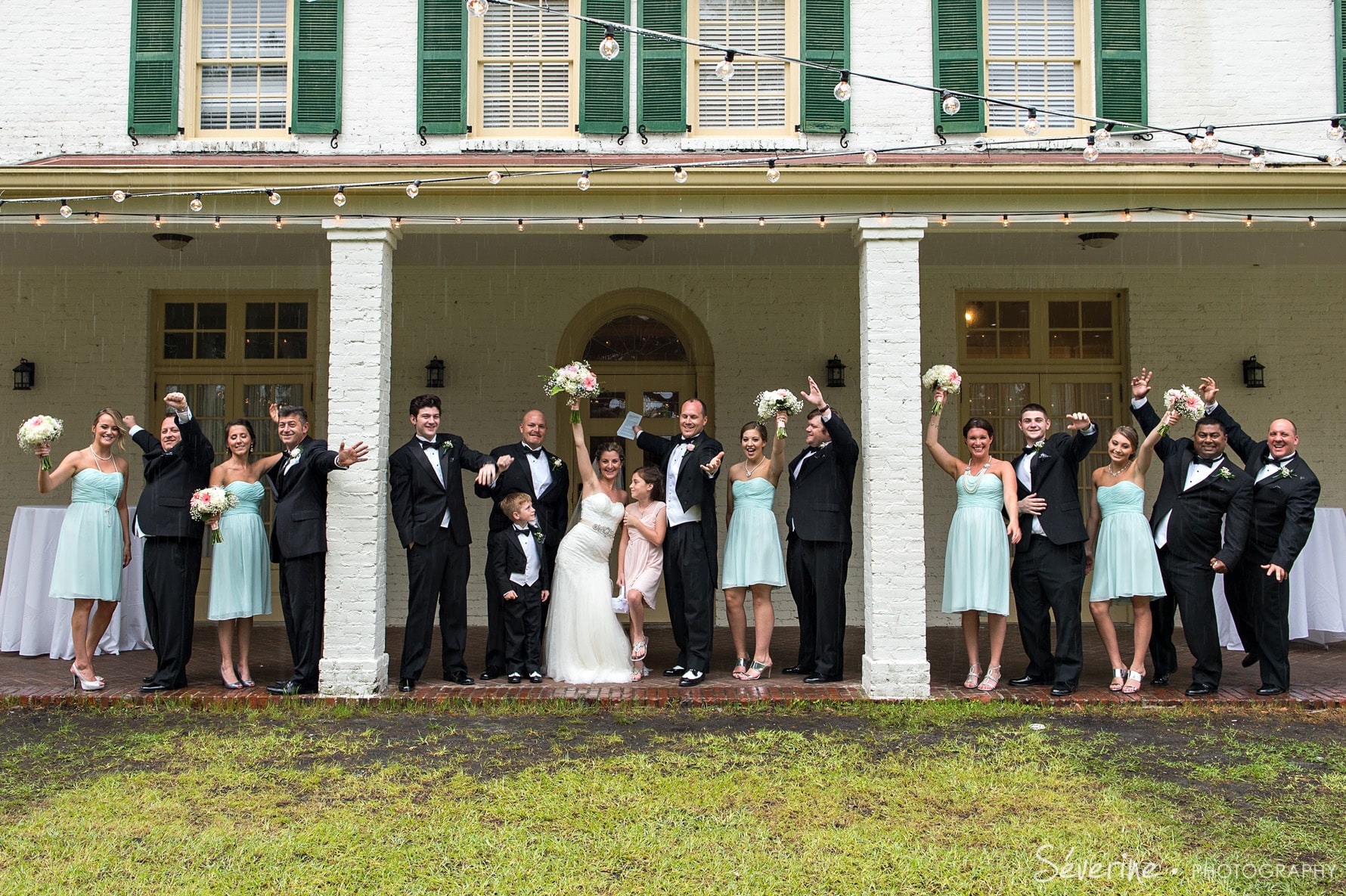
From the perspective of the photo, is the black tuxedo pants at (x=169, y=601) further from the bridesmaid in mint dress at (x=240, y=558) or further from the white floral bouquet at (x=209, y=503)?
the white floral bouquet at (x=209, y=503)

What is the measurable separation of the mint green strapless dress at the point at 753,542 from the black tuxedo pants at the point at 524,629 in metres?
1.30

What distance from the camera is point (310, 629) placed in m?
7.15

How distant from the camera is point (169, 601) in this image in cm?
713

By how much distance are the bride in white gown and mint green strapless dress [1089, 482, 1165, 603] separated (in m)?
3.18

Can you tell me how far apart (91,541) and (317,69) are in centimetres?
371

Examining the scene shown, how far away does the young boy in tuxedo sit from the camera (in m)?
7.34

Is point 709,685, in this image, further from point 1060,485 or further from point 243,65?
point 243,65

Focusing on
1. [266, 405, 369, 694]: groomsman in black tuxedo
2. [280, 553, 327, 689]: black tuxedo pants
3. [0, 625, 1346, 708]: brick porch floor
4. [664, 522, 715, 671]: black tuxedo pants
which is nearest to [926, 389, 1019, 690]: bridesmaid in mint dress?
[0, 625, 1346, 708]: brick porch floor

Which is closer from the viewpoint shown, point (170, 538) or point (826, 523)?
point (170, 538)

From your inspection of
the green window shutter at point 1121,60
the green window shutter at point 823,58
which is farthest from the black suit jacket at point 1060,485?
the green window shutter at point 823,58

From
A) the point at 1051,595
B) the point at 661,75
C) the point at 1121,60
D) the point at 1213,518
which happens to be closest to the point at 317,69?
the point at 661,75

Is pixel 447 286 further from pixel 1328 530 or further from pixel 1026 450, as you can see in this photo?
pixel 1328 530

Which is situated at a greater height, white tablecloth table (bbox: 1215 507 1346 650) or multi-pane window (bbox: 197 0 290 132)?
multi-pane window (bbox: 197 0 290 132)

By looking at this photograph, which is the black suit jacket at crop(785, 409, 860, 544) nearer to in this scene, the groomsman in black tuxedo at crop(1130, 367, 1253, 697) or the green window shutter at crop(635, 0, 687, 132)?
the groomsman in black tuxedo at crop(1130, 367, 1253, 697)
